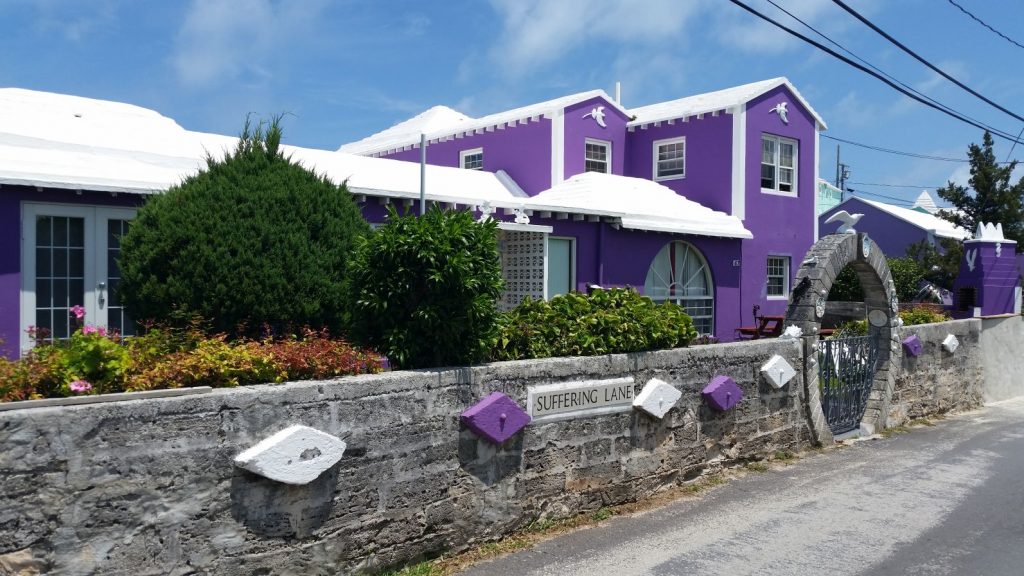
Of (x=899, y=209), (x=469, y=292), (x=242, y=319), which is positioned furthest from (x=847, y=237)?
(x=899, y=209)

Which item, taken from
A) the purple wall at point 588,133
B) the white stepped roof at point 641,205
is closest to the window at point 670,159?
the purple wall at point 588,133

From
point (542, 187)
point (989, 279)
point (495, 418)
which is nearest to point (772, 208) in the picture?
point (989, 279)

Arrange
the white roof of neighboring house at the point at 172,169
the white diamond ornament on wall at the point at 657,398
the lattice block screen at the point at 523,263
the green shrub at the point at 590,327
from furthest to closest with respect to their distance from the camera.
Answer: the lattice block screen at the point at 523,263, the white roof of neighboring house at the point at 172,169, the white diamond ornament on wall at the point at 657,398, the green shrub at the point at 590,327

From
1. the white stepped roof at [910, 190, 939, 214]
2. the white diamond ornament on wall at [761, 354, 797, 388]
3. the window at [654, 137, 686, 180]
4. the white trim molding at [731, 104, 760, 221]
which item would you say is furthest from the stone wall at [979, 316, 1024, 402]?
the white stepped roof at [910, 190, 939, 214]

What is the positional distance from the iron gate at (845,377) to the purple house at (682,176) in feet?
17.3

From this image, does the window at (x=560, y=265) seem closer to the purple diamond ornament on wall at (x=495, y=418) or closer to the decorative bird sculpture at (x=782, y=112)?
the decorative bird sculpture at (x=782, y=112)

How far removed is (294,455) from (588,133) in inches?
599

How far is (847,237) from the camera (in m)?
10.5

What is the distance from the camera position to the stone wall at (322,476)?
3818 millimetres

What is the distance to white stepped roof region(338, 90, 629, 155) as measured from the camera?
1830 centimetres

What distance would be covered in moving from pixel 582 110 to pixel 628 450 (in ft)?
42.1

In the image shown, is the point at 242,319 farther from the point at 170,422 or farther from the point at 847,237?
the point at 847,237

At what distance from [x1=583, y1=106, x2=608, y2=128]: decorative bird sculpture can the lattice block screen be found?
5918mm

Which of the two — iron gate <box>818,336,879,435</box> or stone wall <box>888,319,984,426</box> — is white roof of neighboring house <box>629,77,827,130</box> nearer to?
stone wall <box>888,319,984,426</box>
